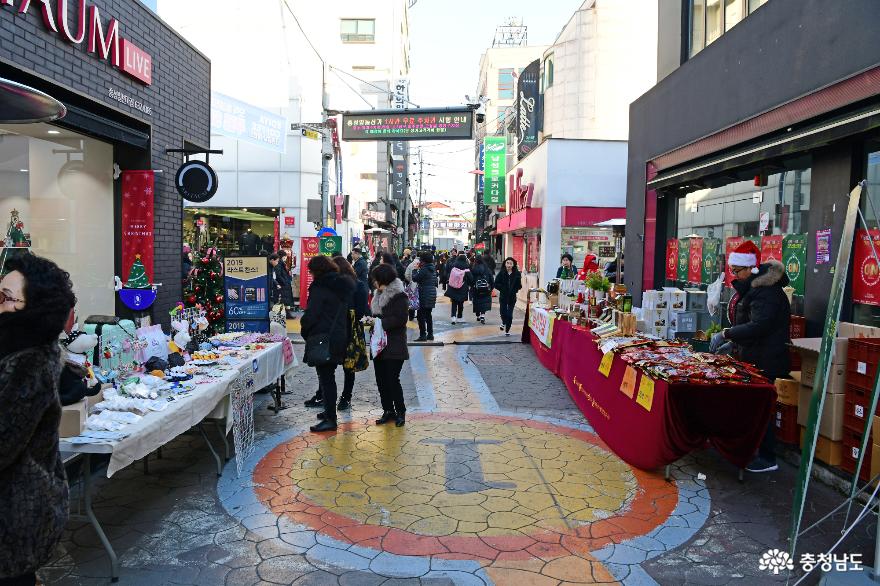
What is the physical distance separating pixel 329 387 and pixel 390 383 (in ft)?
2.26

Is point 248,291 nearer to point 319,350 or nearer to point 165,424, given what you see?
point 319,350

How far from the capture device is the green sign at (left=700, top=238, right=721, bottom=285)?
9195 mm

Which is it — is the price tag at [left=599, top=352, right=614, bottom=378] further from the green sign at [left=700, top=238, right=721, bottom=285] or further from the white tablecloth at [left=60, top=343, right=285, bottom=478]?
the white tablecloth at [left=60, top=343, right=285, bottom=478]

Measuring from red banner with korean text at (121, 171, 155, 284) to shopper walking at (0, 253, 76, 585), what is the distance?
5497 millimetres

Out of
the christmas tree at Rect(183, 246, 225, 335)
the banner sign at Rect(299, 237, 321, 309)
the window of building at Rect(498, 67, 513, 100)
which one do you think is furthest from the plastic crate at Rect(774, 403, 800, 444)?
the window of building at Rect(498, 67, 513, 100)

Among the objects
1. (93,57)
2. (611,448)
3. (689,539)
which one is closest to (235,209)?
(93,57)

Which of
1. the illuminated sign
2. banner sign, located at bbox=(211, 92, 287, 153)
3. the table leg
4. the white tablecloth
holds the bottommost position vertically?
the table leg

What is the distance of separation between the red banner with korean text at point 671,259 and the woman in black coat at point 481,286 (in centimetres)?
556

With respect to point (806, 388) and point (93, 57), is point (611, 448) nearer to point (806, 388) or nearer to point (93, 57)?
point (806, 388)

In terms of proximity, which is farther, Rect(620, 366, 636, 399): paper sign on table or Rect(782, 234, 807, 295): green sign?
Rect(782, 234, 807, 295): green sign

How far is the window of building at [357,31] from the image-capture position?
3770 cm

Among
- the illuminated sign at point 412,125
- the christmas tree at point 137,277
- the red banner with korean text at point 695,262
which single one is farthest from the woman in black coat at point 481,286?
the christmas tree at point 137,277

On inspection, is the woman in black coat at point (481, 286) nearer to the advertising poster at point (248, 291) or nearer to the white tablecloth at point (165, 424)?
the advertising poster at point (248, 291)

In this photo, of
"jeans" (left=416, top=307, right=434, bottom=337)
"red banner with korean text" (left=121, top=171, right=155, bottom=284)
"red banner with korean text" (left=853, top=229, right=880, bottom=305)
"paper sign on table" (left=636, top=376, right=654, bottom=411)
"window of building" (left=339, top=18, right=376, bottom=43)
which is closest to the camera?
"paper sign on table" (left=636, top=376, right=654, bottom=411)
